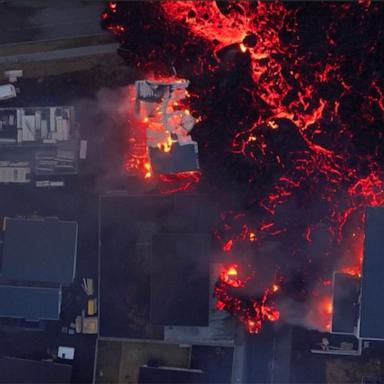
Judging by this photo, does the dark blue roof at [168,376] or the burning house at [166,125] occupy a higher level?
the burning house at [166,125]

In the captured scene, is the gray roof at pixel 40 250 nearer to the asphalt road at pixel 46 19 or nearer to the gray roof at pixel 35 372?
the gray roof at pixel 35 372

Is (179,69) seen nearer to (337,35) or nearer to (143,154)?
(143,154)

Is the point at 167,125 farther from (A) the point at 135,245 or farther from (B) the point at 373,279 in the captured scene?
(B) the point at 373,279

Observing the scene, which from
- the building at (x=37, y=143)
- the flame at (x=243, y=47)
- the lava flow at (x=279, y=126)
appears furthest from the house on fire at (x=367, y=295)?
the building at (x=37, y=143)

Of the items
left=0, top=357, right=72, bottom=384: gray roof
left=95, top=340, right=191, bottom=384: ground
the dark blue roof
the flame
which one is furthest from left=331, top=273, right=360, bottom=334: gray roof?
left=0, top=357, right=72, bottom=384: gray roof

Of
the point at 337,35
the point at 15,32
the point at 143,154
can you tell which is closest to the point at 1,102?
the point at 15,32

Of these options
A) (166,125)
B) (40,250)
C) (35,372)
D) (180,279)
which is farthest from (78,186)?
(35,372)

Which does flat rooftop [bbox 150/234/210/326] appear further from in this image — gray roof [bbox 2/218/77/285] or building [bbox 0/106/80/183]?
building [bbox 0/106/80/183]
